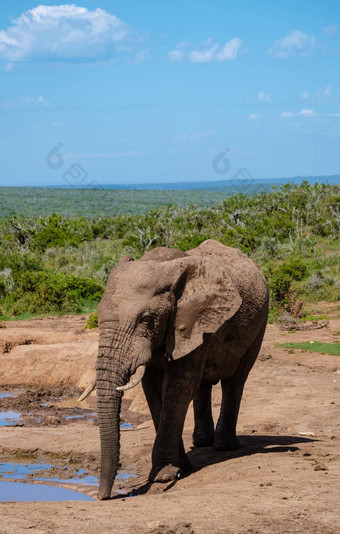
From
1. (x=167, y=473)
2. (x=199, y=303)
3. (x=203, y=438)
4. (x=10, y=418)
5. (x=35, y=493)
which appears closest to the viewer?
(x=199, y=303)

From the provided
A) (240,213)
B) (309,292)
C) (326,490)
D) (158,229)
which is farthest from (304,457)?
(240,213)

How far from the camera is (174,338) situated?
737 cm

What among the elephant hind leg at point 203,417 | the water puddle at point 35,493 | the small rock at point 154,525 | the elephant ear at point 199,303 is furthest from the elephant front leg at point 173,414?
the small rock at point 154,525

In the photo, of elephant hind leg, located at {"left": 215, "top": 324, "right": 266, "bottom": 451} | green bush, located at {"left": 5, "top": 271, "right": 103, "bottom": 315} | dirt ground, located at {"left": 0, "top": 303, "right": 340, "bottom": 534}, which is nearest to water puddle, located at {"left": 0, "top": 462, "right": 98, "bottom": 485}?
dirt ground, located at {"left": 0, "top": 303, "right": 340, "bottom": 534}

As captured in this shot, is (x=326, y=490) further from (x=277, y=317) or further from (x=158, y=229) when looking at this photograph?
(x=158, y=229)

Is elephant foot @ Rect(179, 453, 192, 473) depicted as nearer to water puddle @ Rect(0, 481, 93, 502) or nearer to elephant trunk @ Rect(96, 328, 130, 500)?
water puddle @ Rect(0, 481, 93, 502)

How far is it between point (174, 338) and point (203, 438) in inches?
91.0

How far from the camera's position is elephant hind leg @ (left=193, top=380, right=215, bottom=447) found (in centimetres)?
902

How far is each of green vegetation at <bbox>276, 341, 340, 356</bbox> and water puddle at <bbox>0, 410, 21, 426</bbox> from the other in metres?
5.89

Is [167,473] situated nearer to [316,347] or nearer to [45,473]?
[45,473]

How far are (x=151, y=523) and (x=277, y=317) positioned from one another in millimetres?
13585

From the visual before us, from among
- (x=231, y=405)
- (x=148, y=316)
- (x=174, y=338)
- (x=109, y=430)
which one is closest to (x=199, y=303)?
(x=174, y=338)

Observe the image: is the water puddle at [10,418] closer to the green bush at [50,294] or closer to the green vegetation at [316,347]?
the green vegetation at [316,347]

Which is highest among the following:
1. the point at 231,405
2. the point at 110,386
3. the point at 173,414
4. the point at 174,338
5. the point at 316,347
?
the point at 174,338
